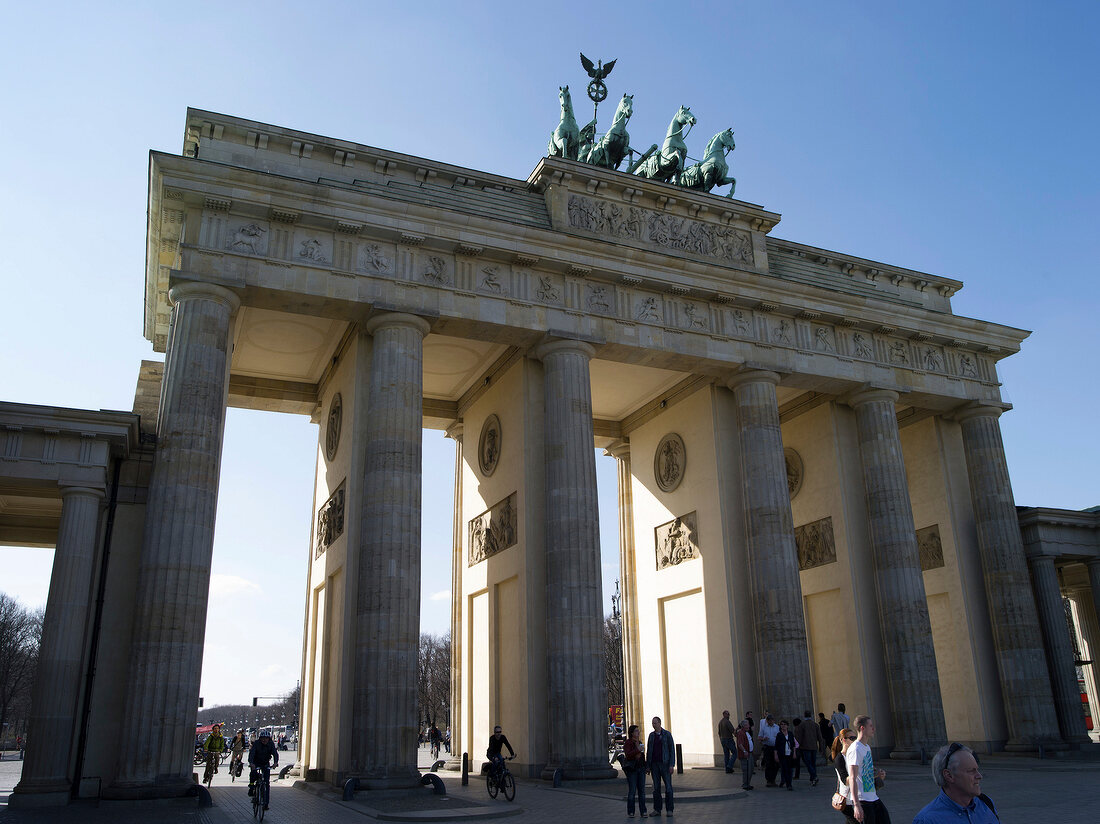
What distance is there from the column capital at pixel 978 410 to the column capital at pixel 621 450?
11.7 meters

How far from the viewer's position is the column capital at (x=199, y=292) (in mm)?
20359

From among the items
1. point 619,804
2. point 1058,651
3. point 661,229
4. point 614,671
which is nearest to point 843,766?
point 619,804

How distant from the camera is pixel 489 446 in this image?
27.2 meters

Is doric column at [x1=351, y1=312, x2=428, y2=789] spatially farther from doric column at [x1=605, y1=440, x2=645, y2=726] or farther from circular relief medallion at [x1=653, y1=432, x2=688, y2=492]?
doric column at [x1=605, y1=440, x2=645, y2=726]

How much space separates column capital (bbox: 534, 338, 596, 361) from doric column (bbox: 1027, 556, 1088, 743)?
1770 centimetres

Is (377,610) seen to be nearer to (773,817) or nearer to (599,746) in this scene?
(599,746)

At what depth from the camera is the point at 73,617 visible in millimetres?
17516

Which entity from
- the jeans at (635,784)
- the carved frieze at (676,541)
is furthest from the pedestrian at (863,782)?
the carved frieze at (676,541)

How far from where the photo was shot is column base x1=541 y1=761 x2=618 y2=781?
20.1 meters

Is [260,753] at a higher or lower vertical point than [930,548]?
lower

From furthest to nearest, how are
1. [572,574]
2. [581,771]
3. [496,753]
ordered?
1. [572,574]
2. [581,771]
3. [496,753]

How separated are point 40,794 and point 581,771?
11.1 m

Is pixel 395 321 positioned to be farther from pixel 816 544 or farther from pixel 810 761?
pixel 816 544

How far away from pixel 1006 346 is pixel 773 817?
23.0 meters
